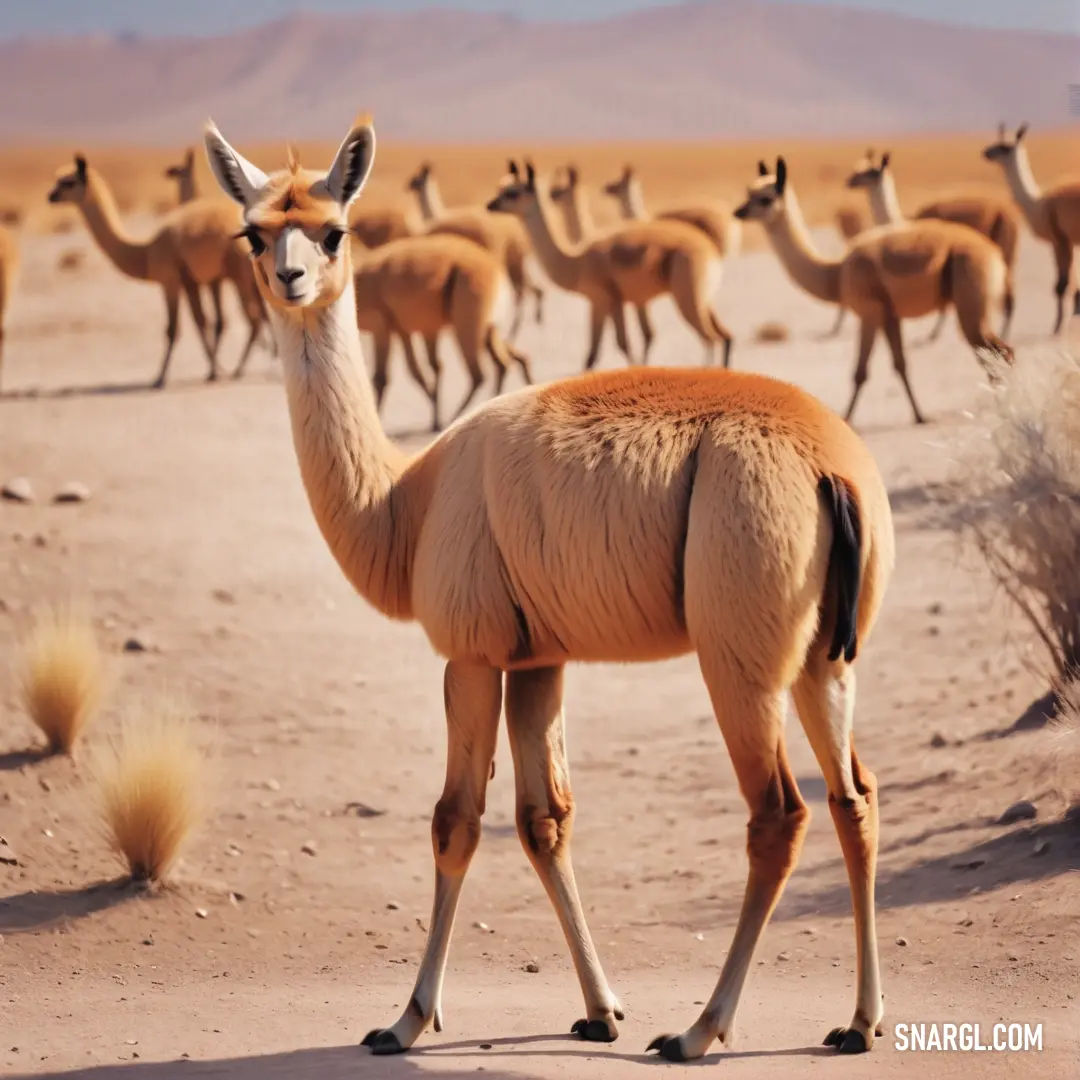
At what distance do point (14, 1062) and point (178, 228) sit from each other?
1370 cm

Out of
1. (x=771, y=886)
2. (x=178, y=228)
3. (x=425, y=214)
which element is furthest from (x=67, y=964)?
(x=425, y=214)

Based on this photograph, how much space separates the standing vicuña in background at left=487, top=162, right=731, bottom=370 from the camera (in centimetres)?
1745

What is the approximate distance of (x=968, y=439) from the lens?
8305mm

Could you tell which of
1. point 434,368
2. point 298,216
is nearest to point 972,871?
point 298,216

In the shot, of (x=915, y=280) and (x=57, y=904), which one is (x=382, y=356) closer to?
(x=915, y=280)

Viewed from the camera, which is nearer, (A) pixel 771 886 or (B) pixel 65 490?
(A) pixel 771 886

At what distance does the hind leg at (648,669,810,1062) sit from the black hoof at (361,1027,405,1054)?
972mm

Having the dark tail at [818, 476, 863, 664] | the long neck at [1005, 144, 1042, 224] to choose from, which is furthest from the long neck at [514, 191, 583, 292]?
the dark tail at [818, 476, 863, 664]

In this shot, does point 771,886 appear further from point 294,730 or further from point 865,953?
point 294,730

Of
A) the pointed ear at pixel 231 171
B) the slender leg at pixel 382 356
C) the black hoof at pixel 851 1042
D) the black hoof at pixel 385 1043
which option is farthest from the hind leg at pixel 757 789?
the slender leg at pixel 382 356

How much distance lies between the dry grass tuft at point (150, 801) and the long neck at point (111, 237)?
12.0 m

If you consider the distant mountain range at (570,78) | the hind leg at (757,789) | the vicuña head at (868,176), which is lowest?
the hind leg at (757,789)

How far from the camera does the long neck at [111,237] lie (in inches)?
736

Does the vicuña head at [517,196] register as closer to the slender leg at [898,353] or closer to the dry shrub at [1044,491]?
the slender leg at [898,353]
